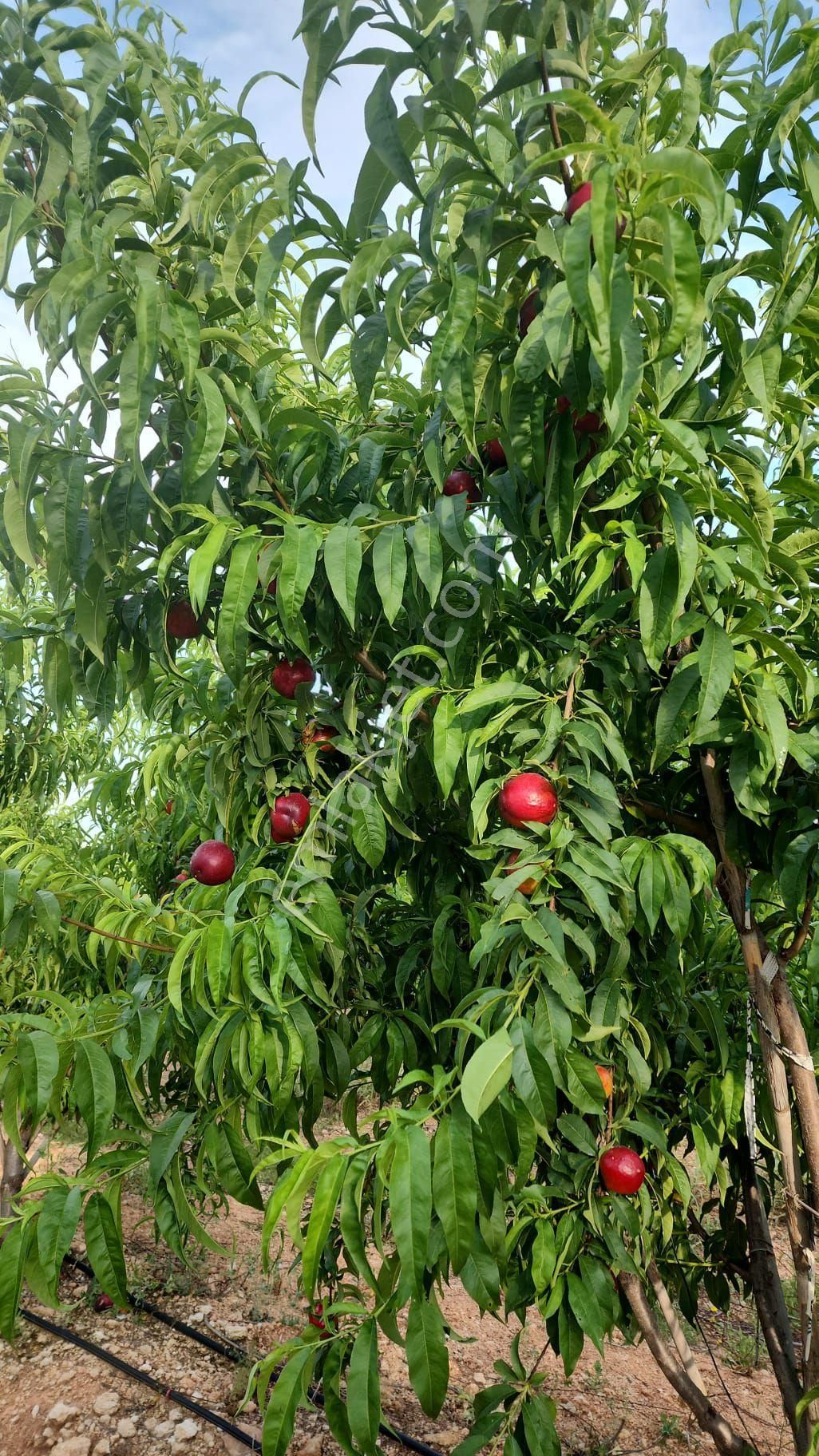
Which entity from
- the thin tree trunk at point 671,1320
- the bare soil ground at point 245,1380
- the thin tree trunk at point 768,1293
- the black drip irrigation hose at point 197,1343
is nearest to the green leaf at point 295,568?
the thin tree trunk at point 768,1293

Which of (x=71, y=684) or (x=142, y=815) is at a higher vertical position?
(x=71, y=684)

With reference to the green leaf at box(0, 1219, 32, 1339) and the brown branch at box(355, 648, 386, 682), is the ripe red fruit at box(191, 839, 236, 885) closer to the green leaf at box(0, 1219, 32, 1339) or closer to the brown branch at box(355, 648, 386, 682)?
the brown branch at box(355, 648, 386, 682)

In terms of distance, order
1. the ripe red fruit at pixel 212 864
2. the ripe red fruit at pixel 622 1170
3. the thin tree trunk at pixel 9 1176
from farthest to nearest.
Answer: the thin tree trunk at pixel 9 1176 → the ripe red fruit at pixel 212 864 → the ripe red fruit at pixel 622 1170

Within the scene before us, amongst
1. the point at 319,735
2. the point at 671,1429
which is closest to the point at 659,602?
the point at 319,735

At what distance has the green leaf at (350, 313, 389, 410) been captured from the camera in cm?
97

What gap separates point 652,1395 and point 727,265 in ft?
10.6

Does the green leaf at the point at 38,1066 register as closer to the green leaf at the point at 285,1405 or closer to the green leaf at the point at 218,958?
the green leaf at the point at 218,958

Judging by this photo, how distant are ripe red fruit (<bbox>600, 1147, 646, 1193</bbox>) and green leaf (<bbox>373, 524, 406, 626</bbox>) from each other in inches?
32.5

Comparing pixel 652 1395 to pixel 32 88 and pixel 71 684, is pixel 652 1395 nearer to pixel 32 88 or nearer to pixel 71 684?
pixel 71 684

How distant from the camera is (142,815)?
240 centimetres

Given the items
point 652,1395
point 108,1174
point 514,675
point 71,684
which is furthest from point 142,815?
point 652,1395

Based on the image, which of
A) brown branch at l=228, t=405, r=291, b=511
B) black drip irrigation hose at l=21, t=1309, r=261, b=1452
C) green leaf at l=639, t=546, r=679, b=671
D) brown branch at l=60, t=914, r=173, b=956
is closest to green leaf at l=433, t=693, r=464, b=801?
green leaf at l=639, t=546, r=679, b=671

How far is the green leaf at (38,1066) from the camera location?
1070 millimetres

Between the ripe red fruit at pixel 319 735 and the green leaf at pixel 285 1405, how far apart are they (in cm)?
79
